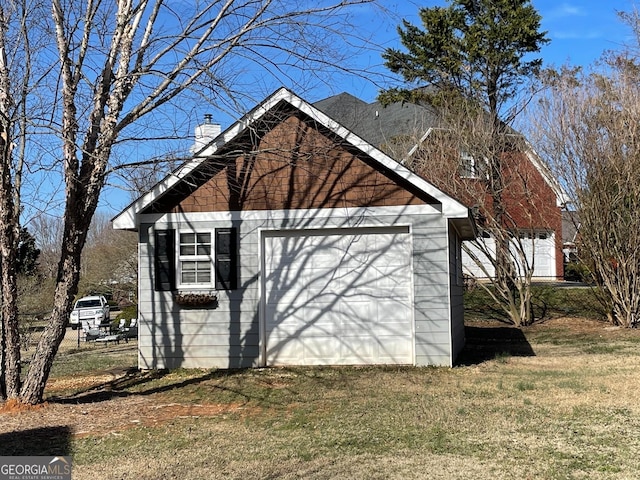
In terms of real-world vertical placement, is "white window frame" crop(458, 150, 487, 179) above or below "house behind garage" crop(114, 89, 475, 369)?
above

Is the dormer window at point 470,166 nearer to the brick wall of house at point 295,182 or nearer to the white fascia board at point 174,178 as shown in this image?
the brick wall of house at point 295,182

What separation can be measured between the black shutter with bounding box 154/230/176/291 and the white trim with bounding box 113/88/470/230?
21.6 inches

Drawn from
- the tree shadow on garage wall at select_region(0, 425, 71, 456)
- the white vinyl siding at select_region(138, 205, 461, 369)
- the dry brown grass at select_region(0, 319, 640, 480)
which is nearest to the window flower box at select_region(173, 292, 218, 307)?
the white vinyl siding at select_region(138, 205, 461, 369)

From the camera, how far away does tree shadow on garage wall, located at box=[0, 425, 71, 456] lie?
20.2ft

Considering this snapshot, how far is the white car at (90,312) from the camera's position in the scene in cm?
2545

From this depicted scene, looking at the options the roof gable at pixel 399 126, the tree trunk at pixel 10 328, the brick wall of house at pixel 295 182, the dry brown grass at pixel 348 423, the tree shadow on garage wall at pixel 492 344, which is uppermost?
the roof gable at pixel 399 126

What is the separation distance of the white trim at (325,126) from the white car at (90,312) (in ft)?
49.2

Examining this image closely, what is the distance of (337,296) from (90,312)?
17680 millimetres

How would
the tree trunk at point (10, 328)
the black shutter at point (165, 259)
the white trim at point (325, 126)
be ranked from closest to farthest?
the tree trunk at point (10, 328) < the white trim at point (325, 126) < the black shutter at point (165, 259)

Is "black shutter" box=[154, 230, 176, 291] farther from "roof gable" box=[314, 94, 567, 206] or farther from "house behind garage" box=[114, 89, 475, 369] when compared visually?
"roof gable" box=[314, 94, 567, 206]

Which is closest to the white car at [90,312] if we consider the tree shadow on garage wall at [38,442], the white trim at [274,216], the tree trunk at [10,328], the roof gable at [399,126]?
the roof gable at [399,126]

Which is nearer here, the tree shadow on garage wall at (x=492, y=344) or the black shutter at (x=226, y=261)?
the black shutter at (x=226, y=261)

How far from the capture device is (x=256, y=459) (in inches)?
227

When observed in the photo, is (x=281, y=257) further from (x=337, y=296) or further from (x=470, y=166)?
(x=470, y=166)
